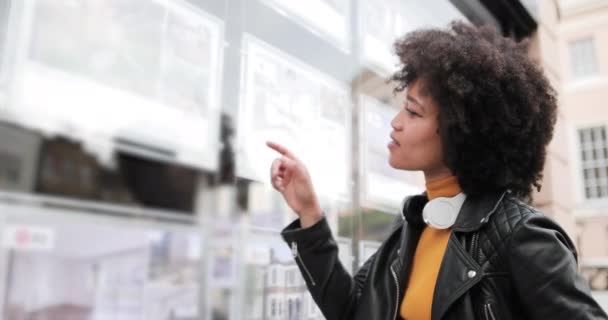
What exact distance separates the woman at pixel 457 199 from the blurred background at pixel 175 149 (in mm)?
135

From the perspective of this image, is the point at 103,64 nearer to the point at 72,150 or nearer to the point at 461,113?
the point at 72,150

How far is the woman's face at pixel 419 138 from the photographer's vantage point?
85cm

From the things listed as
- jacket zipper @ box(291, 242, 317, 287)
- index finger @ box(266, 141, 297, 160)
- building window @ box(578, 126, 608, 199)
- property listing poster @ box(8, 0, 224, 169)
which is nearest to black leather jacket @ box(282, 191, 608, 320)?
jacket zipper @ box(291, 242, 317, 287)

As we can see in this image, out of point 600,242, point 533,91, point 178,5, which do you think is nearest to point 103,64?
point 178,5

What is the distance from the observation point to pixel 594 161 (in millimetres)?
8398

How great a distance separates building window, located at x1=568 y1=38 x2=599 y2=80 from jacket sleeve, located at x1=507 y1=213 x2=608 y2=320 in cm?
970

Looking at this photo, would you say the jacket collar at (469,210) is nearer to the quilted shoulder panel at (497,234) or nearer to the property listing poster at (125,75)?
the quilted shoulder panel at (497,234)

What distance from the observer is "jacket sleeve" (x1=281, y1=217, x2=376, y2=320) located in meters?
0.88

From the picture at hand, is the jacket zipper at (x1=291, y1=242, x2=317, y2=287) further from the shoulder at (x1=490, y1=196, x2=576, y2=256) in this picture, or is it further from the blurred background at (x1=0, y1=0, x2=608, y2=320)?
the shoulder at (x1=490, y1=196, x2=576, y2=256)

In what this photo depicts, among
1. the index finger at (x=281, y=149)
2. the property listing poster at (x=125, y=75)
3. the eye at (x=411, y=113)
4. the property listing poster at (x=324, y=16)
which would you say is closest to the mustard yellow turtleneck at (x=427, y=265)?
the eye at (x=411, y=113)

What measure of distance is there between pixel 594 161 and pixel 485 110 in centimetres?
891

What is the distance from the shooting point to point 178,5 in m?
0.85

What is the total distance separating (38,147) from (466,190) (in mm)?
657

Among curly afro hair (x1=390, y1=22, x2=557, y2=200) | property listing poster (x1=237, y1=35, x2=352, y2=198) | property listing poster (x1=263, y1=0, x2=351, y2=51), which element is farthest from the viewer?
property listing poster (x1=263, y1=0, x2=351, y2=51)
